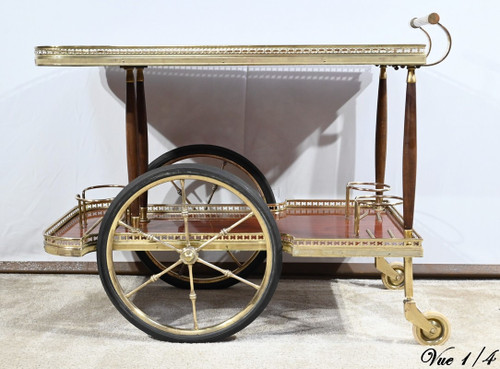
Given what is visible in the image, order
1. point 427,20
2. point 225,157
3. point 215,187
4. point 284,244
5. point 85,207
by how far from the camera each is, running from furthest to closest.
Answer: point 215,187, point 225,157, point 85,207, point 284,244, point 427,20

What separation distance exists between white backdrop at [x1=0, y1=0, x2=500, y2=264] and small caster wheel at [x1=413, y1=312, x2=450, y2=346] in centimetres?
62

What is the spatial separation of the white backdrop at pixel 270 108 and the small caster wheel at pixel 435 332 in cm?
62

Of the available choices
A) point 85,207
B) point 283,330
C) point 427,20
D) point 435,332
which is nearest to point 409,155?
point 427,20

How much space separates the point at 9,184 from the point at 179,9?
897 mm

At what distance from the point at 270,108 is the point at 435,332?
3.14 feet

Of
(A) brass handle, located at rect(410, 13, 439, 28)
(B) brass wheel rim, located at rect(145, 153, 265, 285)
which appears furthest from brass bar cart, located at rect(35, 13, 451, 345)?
(B) brass wheel rim, located at rect(145, 153, 265, 285)

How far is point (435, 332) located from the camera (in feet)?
6.28

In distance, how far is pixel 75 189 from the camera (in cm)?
248

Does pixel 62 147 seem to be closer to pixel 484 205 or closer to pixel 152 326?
pixel 152 326

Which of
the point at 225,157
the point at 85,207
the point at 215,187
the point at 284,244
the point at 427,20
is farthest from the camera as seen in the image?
the point at 215,187

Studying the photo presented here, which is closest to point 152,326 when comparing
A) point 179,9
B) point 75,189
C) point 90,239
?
point 90,239

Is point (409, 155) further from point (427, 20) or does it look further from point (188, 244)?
point (188, 244)

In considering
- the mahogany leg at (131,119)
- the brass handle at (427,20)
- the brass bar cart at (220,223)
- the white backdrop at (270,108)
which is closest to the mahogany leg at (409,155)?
the brass bar cart at (220,223)

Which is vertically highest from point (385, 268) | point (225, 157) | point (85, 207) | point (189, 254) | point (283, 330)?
point (225, 157)
